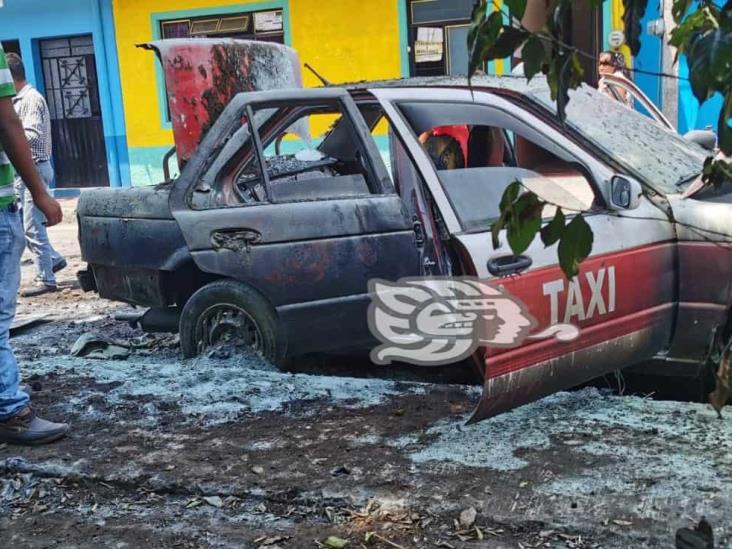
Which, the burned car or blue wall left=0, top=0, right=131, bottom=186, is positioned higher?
blue wall left=0, top=0, right=131, bottom=186

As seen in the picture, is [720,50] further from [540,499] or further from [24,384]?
[24,384]

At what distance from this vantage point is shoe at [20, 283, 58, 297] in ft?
23.6

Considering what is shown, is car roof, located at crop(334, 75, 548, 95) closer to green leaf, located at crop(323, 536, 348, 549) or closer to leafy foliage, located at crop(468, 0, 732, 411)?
green leaf, located at crop(323, 536, 348, 549)

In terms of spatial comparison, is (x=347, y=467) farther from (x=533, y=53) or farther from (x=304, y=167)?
(x=533, y=53)

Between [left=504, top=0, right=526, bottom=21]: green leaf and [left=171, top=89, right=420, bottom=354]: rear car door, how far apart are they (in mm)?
2727

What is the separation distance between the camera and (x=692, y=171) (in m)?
3.95

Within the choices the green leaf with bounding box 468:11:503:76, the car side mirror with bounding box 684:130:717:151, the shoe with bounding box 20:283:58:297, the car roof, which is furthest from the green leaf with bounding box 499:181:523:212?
the shoe with bounding box 20:283:58:297

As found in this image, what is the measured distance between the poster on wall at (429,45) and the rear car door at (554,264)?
326 inches

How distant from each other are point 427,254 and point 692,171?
1.30m

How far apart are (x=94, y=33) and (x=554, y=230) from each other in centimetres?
1334

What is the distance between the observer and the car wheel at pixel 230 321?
4215 millimetres

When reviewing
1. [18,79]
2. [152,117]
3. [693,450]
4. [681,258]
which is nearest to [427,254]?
[681,258]

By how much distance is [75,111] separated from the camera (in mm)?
14203

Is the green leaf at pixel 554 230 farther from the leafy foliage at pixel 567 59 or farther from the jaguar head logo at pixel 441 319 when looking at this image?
the jaguar head logo at pixel 441 319
